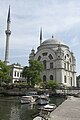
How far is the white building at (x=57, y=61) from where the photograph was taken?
91469 mm

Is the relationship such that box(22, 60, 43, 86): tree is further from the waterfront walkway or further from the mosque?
the waterfront walkway

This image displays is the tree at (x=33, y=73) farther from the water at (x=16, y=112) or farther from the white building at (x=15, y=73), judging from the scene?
the water at (x=16, y=112)

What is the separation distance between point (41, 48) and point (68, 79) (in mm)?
18288

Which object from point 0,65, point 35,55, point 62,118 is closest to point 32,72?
point 0,65

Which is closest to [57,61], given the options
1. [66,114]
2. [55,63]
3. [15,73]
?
[55,63]

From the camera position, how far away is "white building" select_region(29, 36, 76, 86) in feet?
300

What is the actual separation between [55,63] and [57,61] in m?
1.52

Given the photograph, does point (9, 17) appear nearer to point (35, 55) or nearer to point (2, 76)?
point (35, 55)

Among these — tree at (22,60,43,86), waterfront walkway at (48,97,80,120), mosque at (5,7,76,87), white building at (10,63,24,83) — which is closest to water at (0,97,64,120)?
waterfront walkway at (48,97,80,120)

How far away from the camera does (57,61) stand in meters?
91.9

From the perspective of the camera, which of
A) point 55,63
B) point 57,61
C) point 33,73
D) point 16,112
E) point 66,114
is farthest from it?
point 55,63

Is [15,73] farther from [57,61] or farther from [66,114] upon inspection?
[66,114]

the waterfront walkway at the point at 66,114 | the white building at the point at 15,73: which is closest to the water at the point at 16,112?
the waterfront walkway at the point at 66,114

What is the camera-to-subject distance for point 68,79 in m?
96.6
